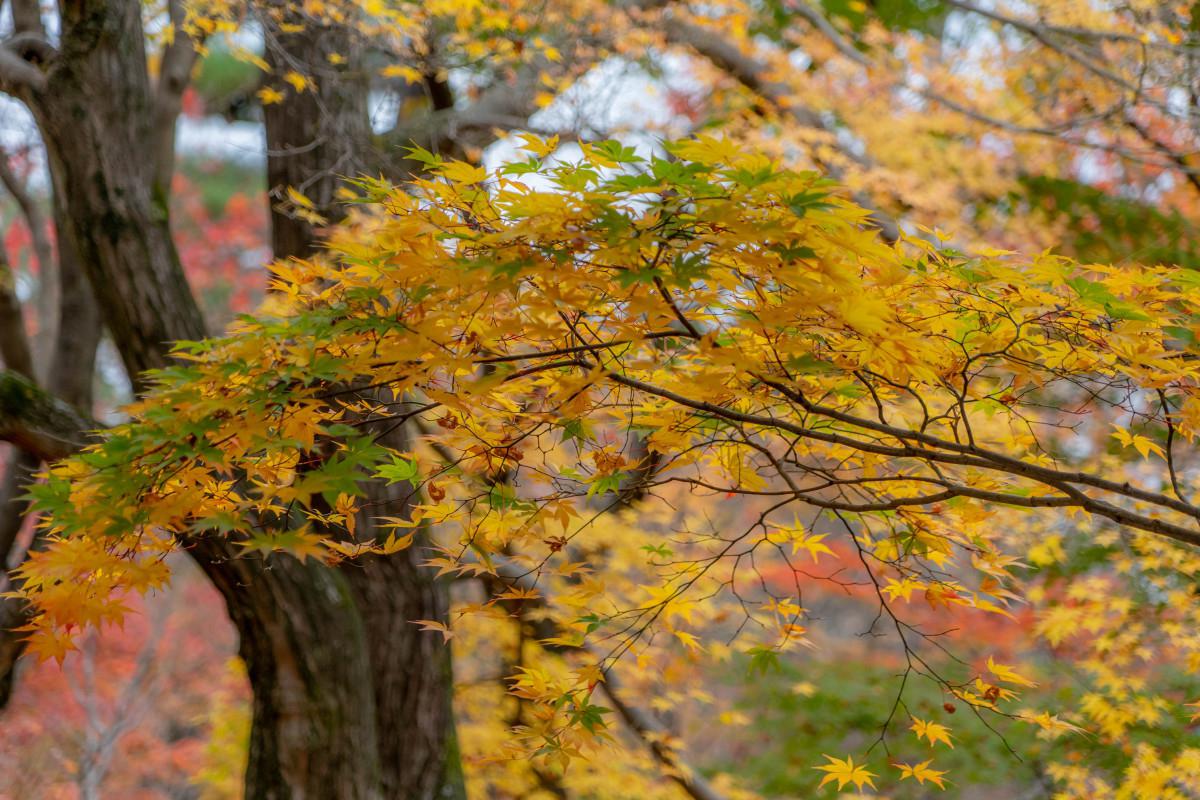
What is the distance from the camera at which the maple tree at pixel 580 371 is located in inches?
58.7

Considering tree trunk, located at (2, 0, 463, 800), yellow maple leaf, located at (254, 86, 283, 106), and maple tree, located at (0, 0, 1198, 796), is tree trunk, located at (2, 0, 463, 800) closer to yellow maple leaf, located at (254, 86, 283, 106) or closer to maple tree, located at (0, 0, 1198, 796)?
maple tree, located at (0, 0, 1198, 796)

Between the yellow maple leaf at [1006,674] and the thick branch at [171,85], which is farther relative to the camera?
the thick branch at [171,85]

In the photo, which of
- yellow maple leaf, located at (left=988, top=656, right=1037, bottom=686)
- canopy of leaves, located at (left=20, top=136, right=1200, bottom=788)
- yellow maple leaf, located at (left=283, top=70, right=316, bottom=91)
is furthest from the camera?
yellow maple leaf, located at (left=283, top=70, right=316, bottom=91)

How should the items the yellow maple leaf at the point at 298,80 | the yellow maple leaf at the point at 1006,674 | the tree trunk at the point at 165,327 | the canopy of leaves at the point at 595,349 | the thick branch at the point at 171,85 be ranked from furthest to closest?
the thick branch at the point at 171,85
the yellow maple leaf at the point at 298,80
the tree trunk at the point at 165,327
the yellow maple leaf at the point at 1006,674
the canopy of leaves at the point at 595,349

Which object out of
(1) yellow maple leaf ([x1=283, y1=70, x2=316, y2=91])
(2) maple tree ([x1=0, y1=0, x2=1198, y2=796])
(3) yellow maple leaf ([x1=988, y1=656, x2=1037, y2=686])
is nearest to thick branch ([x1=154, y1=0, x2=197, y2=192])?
(2) maple tree ([x1=0, y1=0, x2=1198, y2=796])

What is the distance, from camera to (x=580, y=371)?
190cm

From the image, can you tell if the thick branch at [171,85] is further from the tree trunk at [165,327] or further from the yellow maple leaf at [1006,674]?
the yellow maple leaf at [1006,674]

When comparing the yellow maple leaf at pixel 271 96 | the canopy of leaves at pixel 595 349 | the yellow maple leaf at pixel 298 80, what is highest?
the yellow maple leaf at pixel 298 80

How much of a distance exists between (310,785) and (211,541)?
1.02m

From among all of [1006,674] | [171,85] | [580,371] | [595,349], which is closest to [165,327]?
[171,85]

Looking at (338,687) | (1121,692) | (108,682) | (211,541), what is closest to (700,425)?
(211,541)

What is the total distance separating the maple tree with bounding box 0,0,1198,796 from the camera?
1.49 metres

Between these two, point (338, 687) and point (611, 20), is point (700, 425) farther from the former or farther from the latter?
point (611, 20)

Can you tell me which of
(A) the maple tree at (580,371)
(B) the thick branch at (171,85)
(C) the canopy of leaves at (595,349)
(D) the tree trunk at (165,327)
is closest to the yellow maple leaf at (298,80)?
(A) the maple tree at (580,371)
